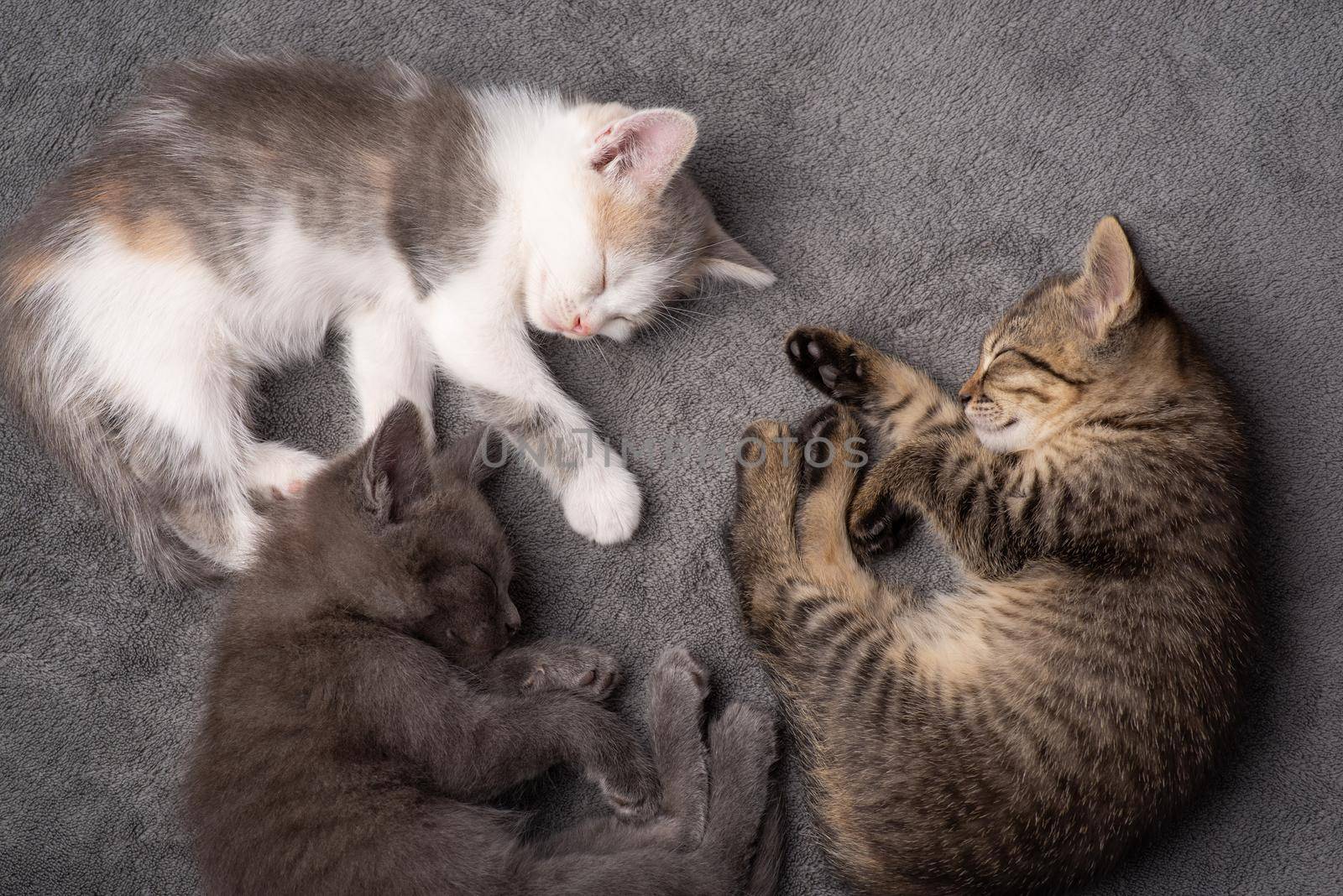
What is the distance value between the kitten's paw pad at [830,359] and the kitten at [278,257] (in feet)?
0.56

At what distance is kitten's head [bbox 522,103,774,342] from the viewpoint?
1.48 meters

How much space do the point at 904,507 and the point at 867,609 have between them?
0.21m

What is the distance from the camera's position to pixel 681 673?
1.58 m

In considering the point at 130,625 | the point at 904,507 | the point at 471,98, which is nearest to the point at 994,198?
the point at 904,507

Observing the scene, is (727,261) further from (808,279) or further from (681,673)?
(681,673)

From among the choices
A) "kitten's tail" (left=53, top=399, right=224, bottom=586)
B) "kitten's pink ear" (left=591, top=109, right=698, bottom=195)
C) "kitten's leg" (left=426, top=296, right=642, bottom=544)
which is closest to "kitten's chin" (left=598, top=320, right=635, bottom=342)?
"kitten's leg" (left=426, top=296, right=642, bottom=544)

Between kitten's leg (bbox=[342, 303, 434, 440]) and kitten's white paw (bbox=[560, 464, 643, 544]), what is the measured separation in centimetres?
30

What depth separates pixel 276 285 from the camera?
1.58 metres

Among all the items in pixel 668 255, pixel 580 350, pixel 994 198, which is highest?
pixel 994 198

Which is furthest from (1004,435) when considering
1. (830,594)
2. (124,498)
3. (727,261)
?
(124,498)

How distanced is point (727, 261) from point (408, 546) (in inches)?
29.8

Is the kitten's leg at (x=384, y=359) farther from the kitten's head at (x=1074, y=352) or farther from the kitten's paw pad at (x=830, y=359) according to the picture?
the kitten's head at (x=1074, y=352)

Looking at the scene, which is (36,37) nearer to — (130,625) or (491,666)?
(130,625)

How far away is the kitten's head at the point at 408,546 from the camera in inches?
52.1
